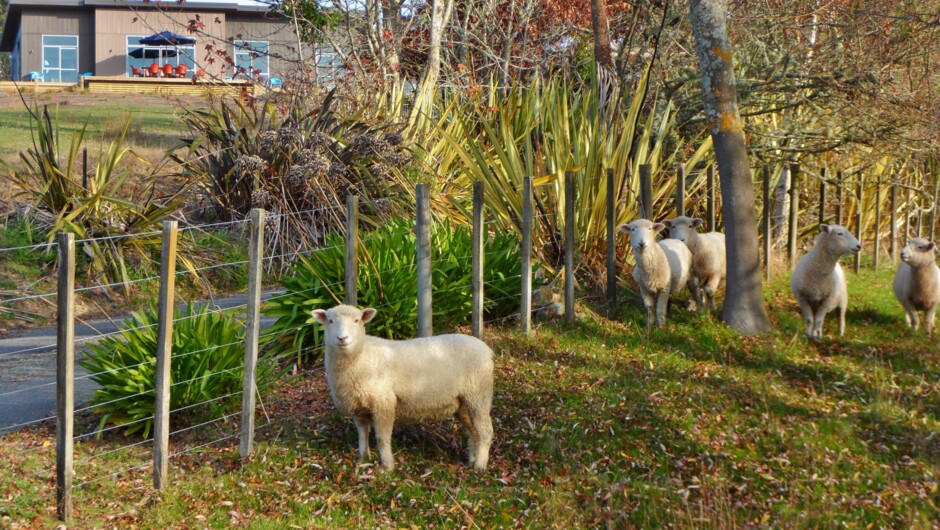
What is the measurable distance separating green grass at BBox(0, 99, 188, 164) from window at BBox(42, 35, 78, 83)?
13056 mm

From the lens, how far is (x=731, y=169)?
10055 mm

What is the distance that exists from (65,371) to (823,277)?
7190 millimetres

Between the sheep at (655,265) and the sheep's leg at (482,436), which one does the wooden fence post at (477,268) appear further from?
the sheep's leg at (482,436)

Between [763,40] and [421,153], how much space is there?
19.4 ft

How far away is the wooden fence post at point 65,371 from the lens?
580cm

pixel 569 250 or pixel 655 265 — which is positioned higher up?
pixel 569 250

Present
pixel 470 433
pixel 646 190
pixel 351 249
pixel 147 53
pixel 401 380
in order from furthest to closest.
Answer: pixel 147 53 → pixel 646 190 → pixel 351 249 → pixel 470 433 → pixel 401 380

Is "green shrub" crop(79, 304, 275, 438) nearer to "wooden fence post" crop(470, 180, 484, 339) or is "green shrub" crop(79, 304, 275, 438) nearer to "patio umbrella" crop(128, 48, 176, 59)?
"wooden fence post" crop(470, 180, 484, 339)

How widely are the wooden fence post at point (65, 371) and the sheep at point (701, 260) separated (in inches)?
273

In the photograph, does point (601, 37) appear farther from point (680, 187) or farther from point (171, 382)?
point (171, 382)

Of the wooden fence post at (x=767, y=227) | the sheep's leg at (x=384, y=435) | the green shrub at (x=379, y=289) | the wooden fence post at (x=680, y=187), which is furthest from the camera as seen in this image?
the wooden fence post at (x=767, y=227)

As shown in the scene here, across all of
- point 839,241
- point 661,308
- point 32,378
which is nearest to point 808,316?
point 839,241

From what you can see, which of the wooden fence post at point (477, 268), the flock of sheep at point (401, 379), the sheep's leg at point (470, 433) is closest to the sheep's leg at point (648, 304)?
the wooden fence post at point (477, 268)

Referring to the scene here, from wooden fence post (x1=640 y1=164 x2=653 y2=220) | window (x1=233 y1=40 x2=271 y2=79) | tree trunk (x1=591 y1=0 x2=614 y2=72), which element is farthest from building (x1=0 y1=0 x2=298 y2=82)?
wooden fence post (x1=640 y1=164 x2=653 y2=220)
